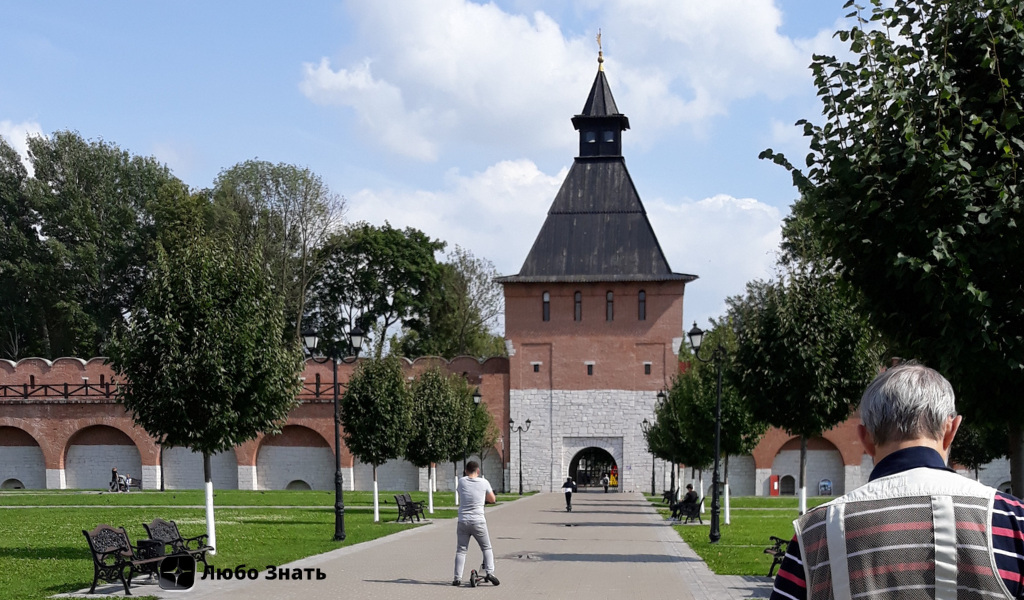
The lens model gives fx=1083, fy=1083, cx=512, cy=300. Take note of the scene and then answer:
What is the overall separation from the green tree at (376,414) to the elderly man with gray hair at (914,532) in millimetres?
25966

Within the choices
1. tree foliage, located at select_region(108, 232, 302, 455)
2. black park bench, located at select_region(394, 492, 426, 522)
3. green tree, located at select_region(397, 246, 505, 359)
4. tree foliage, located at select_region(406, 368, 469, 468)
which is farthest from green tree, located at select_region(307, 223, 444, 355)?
tree foliage, located at select_region(108, 232, 302, 455)

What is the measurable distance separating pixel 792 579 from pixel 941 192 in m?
6.77

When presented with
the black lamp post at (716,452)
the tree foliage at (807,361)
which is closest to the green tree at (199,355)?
the tree foliage at (807,361)

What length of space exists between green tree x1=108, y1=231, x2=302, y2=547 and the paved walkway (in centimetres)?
269

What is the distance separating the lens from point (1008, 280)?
8906 mm

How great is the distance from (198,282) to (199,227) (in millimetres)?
1085

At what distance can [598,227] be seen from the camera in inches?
2219

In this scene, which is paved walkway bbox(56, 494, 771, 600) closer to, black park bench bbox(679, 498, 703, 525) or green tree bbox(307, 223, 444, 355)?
black park bench bbox(679, 498, 703, 525)

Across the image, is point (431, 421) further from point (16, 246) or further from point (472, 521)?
point (16, 246)

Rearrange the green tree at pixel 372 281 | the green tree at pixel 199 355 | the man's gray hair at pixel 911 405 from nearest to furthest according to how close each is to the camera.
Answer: the man's gray hair at pixel 911 405, the green tree at pixel 199 355, the green tree at pixel 372 281

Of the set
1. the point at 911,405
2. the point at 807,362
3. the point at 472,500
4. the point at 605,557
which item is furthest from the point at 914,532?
the point at 807,362

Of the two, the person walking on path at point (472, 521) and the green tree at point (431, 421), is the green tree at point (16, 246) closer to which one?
the green tree at point (431, 421)

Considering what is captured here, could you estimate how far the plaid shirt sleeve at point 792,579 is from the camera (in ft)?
9.42

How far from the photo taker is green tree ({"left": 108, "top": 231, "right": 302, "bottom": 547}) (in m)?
16.9
